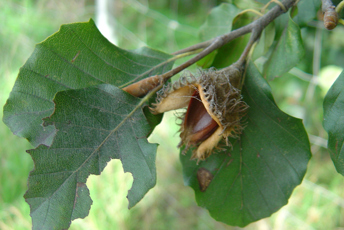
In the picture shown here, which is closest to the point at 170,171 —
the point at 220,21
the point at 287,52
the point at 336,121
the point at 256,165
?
the point at 220,21

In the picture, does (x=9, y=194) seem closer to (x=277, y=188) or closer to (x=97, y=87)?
(x=97, y=87)

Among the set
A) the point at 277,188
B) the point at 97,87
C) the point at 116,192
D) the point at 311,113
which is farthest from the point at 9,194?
the point at 311,113

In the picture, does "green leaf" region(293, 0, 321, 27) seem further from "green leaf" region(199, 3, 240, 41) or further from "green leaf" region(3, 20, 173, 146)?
"green leaf" region(3, 20, 173, 146)

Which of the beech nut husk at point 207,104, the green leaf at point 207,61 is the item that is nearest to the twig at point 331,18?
Answer: the beech nut husk at point 207,104

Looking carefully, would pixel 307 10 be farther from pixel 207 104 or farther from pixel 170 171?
pixel 170 171

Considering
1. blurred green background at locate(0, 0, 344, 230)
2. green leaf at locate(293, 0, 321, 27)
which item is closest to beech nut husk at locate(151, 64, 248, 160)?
green leaf at locate(293, 0, 321, 27)

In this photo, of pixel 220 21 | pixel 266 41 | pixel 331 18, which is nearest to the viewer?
pixel 331 18
